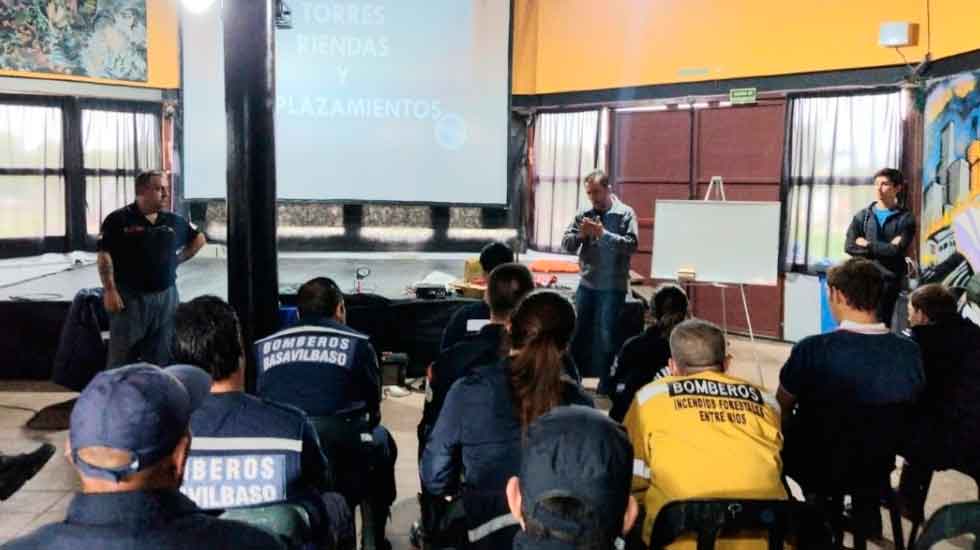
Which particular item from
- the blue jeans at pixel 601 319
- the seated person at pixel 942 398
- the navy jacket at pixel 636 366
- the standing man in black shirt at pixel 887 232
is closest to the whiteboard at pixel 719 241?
the standing man in black shirt at pixel 887 232

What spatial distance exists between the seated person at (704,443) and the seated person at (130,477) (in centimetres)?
108

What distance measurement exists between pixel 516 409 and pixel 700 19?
7181 mm

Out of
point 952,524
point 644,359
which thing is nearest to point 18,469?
point 644,359

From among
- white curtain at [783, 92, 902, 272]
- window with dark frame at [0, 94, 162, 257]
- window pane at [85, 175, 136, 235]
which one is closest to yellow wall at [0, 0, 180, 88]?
window with dark frame at [0, 94, 162, 257]

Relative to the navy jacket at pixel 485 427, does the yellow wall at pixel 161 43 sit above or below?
above

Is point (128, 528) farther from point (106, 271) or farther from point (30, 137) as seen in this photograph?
point (30, 137)

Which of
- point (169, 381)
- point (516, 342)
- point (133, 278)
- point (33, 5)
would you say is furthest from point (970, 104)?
point (33, 5)

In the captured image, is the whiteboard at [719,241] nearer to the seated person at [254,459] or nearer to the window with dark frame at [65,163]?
the seated person at [254,459]

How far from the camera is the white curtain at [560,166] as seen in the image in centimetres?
943

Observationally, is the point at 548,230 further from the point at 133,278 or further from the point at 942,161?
the point at 133,278

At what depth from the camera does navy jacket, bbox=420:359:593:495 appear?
2.27 m

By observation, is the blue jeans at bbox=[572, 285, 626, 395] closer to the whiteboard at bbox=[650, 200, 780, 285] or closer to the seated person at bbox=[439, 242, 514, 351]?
the whiteboard at bbox=[650, 200, 780, 285]

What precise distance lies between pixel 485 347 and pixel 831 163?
18.9 ft

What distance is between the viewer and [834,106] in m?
7.62
